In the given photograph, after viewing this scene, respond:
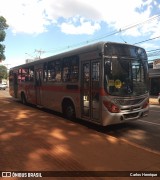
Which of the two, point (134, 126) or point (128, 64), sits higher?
point (128, 64)

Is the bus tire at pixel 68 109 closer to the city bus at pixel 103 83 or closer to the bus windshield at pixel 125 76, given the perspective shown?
the city bus at pixel 103 83

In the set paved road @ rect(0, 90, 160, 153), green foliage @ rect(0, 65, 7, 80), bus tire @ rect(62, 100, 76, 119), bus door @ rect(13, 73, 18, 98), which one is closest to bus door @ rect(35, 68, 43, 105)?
bus tire @ rect(62, 100, 76, 119)

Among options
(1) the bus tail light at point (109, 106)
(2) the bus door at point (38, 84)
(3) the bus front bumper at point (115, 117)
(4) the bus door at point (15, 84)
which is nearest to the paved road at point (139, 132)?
(3) the bus front bumper at point (115, 117)

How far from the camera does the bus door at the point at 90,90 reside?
31.1ft

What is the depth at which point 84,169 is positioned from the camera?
5.38 meters

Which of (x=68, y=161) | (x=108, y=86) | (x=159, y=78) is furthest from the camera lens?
(x=159, y=78)

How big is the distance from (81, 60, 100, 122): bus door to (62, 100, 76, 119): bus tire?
104cm

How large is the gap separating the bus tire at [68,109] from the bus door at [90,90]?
41.1 inches

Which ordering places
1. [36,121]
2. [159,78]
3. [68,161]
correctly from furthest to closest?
[159,78], [36,121], [68,161]

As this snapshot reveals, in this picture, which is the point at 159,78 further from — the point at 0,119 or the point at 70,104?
the point at 0,119

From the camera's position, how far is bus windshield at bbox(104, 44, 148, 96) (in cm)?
920

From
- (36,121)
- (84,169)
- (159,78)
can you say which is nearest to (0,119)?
(36,121)

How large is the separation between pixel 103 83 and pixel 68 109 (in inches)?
125

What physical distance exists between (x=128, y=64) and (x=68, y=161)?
5.09 metres
